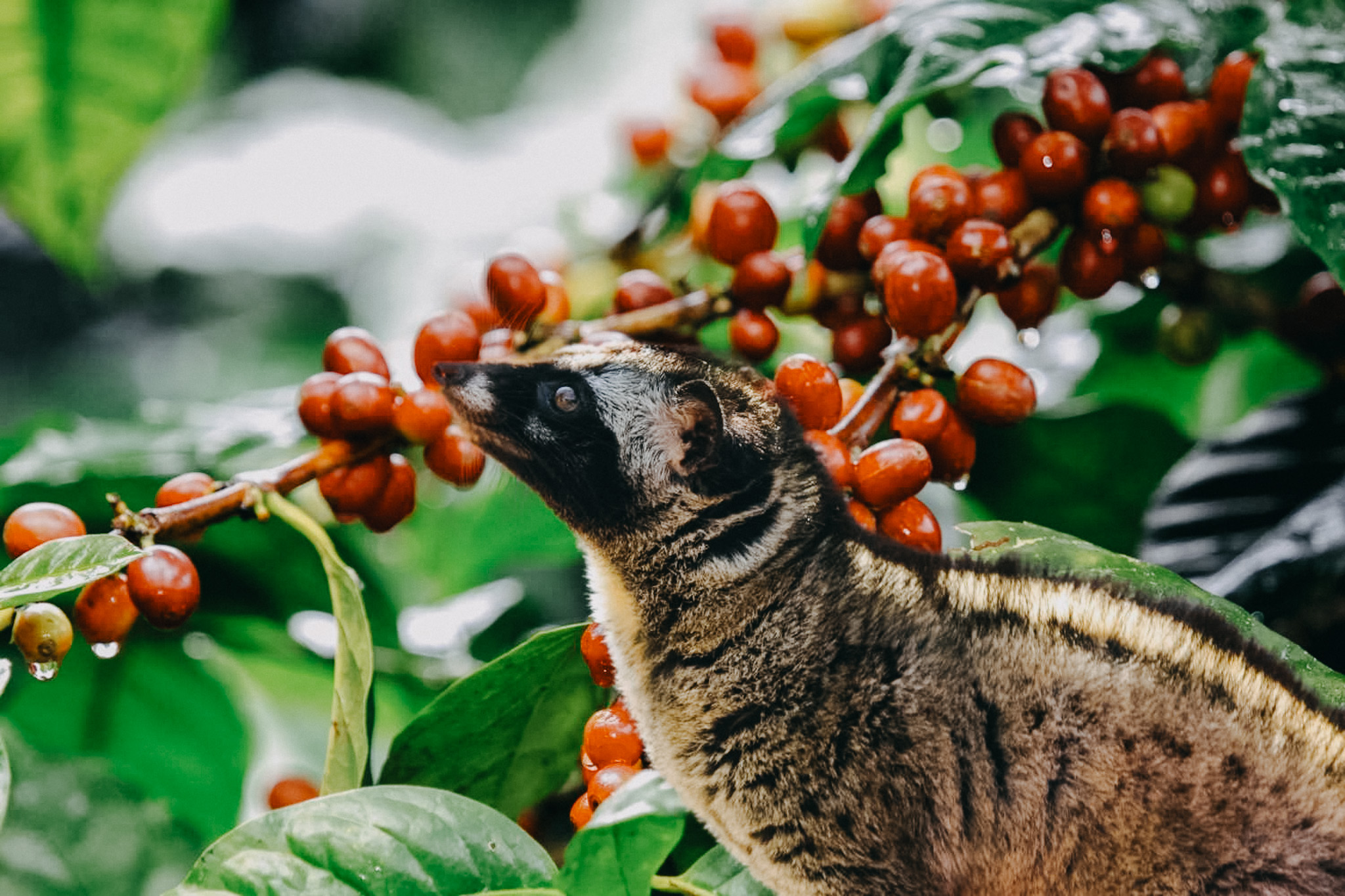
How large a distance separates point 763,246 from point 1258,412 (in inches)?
20.4

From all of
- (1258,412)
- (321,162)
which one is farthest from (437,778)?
(321,162)

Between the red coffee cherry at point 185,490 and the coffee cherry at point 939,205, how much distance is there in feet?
1.84

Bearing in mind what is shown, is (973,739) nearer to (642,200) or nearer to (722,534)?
(722,534)

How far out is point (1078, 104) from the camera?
894 mm

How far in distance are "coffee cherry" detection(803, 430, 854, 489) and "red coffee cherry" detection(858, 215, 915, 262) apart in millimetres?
191

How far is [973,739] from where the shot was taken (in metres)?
0.70

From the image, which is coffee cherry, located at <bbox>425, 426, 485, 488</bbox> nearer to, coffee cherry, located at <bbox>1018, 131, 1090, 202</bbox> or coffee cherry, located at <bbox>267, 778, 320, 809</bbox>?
coffee cherry, located at <bbox>267, 778, 320, 809</bbox>

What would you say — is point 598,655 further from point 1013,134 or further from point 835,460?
point 1013,134

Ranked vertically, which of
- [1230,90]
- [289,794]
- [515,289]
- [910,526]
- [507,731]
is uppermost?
[1230,90]

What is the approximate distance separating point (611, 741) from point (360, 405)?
0.30 metres

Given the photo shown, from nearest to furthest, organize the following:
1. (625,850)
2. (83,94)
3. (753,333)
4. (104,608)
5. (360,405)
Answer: (625,850) → (104,608) → (360,405) → (753,333) → (83,94)

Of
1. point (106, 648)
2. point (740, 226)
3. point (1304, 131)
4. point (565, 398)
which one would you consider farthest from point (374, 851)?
point (1304, 131)

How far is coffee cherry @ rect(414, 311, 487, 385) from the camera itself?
911 mm

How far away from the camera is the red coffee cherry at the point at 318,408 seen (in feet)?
2.84
